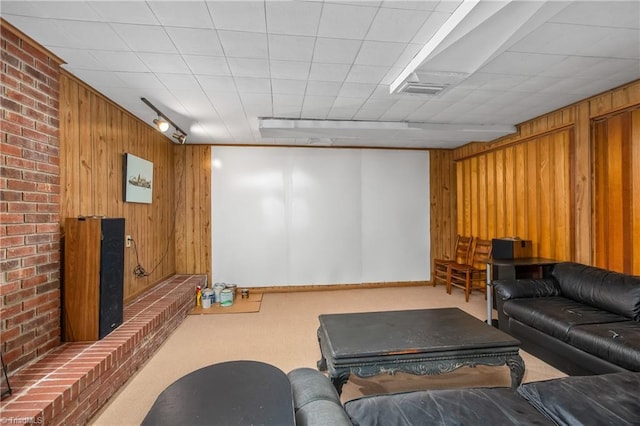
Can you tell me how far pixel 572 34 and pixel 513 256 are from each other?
275 centimetres

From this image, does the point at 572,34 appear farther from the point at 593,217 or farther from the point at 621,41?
the point at 593,217

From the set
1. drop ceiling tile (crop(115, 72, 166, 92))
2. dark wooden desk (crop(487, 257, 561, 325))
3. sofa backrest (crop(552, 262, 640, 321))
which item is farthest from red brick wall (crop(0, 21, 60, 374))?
sofa backrest (crop(552, 262, 640, 321))

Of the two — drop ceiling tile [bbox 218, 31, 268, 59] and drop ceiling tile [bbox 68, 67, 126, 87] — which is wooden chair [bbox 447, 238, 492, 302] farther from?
drop ceiling tile [bbox 68, 67, 126, 87]

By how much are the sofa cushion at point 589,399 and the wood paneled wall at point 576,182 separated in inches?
88.0

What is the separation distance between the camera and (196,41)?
7.01ft

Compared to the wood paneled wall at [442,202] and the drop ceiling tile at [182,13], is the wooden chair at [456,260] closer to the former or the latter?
the wood paneled wall at [442,202]

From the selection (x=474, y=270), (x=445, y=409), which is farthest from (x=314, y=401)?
(x=474, y=270)

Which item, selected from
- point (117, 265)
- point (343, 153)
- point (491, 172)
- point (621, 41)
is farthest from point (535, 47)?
point (117, 265)

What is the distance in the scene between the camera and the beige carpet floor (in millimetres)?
2289

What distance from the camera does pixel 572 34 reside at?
2086 mm

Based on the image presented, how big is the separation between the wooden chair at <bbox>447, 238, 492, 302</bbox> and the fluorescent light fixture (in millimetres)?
3218

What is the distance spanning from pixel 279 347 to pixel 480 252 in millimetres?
3665

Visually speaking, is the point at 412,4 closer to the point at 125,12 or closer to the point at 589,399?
the point at 125,12

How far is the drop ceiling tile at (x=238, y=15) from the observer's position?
176 cm
